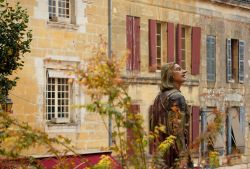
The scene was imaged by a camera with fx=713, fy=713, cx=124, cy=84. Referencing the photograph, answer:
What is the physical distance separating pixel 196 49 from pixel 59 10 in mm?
6620

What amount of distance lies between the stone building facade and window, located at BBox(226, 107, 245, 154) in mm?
39

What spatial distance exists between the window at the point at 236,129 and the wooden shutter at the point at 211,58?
1.70m

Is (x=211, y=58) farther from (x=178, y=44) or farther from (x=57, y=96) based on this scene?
(x=57, y=96)

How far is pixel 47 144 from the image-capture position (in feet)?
22.3

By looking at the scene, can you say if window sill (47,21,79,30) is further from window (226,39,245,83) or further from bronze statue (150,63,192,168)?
bronze statue (150,63,192,168)

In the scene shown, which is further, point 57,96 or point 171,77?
point 57,96

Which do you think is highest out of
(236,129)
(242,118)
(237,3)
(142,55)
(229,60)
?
(237,3)

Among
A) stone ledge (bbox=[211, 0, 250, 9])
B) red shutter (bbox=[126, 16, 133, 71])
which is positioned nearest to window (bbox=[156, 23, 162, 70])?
red shutter (bbox=[126, 16, 133, 71])

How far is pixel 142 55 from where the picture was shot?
23.1 metres

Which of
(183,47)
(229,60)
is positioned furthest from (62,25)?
(229,60)

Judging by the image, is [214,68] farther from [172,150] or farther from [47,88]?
[172,150]

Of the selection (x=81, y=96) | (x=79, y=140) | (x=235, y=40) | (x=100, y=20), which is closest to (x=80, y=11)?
(x=100, y=20)

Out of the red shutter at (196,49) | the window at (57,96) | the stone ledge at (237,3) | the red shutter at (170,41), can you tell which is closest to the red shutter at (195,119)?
the red shutter at (196,49)

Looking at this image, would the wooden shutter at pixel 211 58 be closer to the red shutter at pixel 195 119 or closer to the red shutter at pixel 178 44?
the red shutter at pixel 195 119
